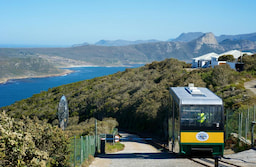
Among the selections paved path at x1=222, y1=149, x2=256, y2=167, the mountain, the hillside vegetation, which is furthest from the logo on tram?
the mountain

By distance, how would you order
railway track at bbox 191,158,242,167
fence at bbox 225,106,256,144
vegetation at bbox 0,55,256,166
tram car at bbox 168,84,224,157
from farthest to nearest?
fence at bbox 225,106,256,144 < tram car at bbox 168,84,224,157 < railway track at bbox 191,158,242,167 < vegetation at bbox 0,55,256,166

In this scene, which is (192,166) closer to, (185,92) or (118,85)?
(185,92)

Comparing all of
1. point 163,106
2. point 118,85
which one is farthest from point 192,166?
point 118,85

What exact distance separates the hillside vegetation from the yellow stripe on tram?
29.3 feet

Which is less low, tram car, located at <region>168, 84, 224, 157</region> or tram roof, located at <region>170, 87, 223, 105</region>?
tram roof, located at <region>170, 87, 223, 105</region>

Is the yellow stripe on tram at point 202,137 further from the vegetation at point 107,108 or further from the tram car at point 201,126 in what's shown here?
the vegetation at point 107,108

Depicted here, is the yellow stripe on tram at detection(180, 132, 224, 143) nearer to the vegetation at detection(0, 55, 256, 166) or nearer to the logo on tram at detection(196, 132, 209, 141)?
the logo on tram at detection(196, 132, 209, 141)

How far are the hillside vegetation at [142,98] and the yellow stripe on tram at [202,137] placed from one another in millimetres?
8918

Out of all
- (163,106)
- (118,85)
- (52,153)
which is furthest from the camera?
(118,85)

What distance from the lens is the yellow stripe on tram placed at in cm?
1113

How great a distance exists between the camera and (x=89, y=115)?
140 ft

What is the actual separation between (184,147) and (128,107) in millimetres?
26109

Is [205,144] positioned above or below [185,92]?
below

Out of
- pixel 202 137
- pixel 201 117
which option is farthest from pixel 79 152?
pixel 201 117
